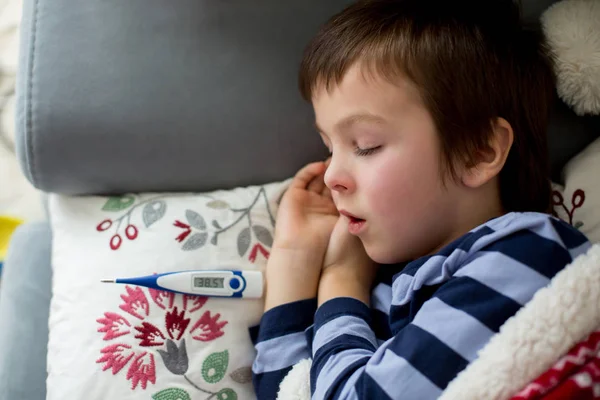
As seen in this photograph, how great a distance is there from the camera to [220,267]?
904mm

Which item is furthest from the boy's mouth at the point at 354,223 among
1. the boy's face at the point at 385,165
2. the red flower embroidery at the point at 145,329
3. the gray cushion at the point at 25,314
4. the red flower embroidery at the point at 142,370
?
the gray cushion at the point at 25,314

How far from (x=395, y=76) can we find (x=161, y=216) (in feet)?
1.31

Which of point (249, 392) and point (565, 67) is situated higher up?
point (565, 67)

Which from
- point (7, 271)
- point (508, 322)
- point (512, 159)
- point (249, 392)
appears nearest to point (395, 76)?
point (512, 159)

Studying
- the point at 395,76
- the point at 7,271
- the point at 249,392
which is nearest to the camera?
the point at 395,76

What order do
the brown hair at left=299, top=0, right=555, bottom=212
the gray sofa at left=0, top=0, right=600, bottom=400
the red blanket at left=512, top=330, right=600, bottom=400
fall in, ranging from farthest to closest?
the gray sofa at left=0, top=0, right=600, bottom=400
the brown hair at left=299, top=0, right=555, bottom=212
the red blanket at left=512, top=330, right=600, bottom=400

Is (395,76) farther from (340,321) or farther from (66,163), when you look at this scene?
(66,163)

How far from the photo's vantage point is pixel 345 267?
93cm

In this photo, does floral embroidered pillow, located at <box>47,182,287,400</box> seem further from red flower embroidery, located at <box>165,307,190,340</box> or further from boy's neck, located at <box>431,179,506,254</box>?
boy's neck, located at <box>431,179,506,254</box>

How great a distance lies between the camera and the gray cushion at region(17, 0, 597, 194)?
2.91ft

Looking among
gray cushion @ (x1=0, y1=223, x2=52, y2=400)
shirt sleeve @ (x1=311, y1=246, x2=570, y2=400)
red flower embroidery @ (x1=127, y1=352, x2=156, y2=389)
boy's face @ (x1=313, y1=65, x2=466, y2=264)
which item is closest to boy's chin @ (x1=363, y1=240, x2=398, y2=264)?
boy's face @ (x1=313, y1=65, x2=466, y2=264)

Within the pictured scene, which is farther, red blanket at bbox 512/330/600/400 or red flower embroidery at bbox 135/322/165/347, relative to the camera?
red flower embroidery at bbox 135/322/165/347

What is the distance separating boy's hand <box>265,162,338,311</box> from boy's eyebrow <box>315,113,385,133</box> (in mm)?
171

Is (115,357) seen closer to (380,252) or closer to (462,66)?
(380,252)
